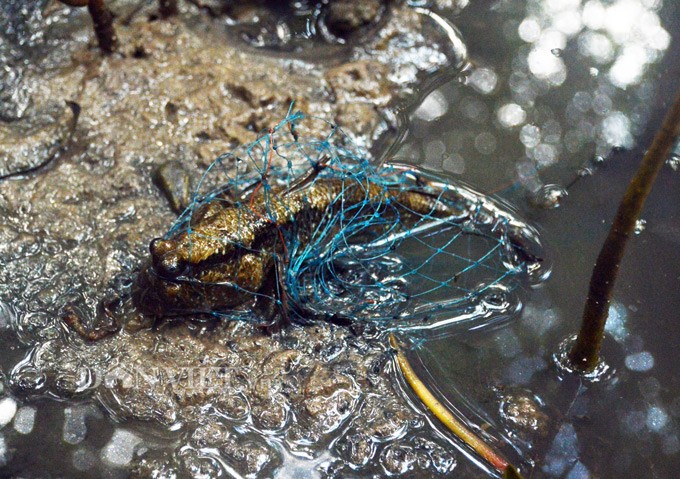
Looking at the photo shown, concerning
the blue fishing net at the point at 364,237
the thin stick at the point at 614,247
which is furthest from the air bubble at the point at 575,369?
the blue fishing net at the point at 364,237

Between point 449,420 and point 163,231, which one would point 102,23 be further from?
point 449,420

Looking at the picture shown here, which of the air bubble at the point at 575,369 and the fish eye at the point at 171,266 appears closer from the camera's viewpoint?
Result: the fish eye at the point at 171,266

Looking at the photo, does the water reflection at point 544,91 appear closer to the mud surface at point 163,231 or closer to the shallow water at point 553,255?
the shallow water at point 553,255

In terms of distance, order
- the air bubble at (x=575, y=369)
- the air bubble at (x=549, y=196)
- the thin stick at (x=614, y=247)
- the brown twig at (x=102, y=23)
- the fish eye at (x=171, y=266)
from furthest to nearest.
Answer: the brown twig at (x=102, y=23) < the air bubble at (x=549, y=196) < the air bubble at (x=575, y=369) < the fish eye at (x=171, y=266) < the thin stick at (x=614, y=247)

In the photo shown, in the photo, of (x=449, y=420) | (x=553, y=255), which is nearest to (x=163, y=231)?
(x=449, y=420)

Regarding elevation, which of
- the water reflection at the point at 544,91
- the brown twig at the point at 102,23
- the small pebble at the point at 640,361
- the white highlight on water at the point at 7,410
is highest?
the brown twig at the point at 102,23

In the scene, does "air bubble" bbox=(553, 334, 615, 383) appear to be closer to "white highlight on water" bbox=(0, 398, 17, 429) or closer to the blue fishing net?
the blue fishing net

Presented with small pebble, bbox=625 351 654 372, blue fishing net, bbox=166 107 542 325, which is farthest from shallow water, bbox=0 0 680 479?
blue fishing net, bbox=166 107 542 325
